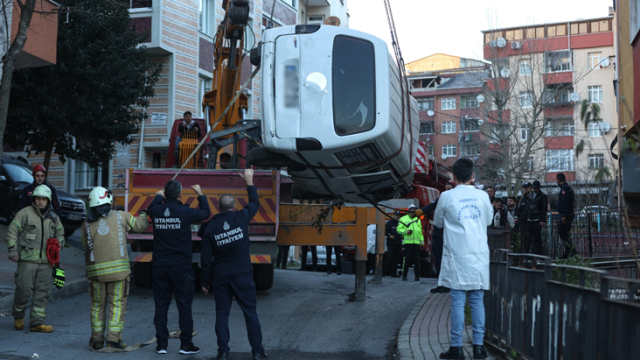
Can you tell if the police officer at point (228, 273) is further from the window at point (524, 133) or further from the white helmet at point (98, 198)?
the window at point (524, 133)

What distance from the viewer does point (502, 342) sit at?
5977 mm

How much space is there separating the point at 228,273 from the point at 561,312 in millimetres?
3261

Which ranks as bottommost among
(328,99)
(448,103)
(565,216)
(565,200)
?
(565,216)

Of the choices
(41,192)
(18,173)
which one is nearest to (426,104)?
(18,173)

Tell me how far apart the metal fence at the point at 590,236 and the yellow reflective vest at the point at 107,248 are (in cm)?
653

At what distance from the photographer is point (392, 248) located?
1634 cm

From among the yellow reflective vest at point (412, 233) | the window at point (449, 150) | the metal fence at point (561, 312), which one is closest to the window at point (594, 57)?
the window at point (449, 150)

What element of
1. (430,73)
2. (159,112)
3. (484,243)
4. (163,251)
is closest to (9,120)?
(159,112)

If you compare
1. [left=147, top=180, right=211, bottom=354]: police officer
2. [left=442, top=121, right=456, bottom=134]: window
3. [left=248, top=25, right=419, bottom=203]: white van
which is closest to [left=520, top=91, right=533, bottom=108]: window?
[left=442, top=121, right=456, bottom=134]: window

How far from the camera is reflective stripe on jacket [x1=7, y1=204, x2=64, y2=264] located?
7.95 m

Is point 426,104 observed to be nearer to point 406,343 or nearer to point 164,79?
point 164,79

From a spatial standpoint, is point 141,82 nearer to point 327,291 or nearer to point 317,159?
point 327,291

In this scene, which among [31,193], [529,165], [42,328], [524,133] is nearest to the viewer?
[42,328]

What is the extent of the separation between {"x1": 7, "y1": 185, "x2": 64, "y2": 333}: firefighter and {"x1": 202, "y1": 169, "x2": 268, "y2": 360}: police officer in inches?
93.4
